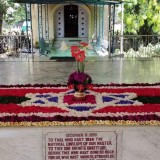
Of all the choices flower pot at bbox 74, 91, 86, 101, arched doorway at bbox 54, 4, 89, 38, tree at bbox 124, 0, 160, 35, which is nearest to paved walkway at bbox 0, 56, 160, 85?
flower pot at bbox 74, 91, 86, 101

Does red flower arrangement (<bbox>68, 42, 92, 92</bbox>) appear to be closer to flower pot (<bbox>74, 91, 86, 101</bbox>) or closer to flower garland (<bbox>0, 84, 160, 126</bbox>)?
flower pot (<bbox>74, 91, 86, 101</bbox>)

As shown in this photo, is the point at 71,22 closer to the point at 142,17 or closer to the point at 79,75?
the point at 142,17

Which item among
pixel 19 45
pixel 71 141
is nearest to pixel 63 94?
pixel 71 141

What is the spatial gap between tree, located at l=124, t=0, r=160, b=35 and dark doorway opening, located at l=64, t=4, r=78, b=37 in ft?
9.06

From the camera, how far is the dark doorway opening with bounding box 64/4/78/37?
17.3 metres

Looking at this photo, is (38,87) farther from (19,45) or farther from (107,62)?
(19,45)

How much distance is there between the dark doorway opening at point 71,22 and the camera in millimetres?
17344

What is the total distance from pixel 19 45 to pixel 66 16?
5.83 metres

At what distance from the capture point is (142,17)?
1616 centimetres

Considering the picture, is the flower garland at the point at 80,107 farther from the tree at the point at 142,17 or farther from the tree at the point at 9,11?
the tree at the point at 9,11

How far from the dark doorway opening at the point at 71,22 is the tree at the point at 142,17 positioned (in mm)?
2762

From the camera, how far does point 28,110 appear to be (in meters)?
4.10

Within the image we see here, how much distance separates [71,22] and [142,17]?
391cm

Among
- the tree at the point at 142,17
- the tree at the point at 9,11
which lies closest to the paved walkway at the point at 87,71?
the tree at the point at 142,17
